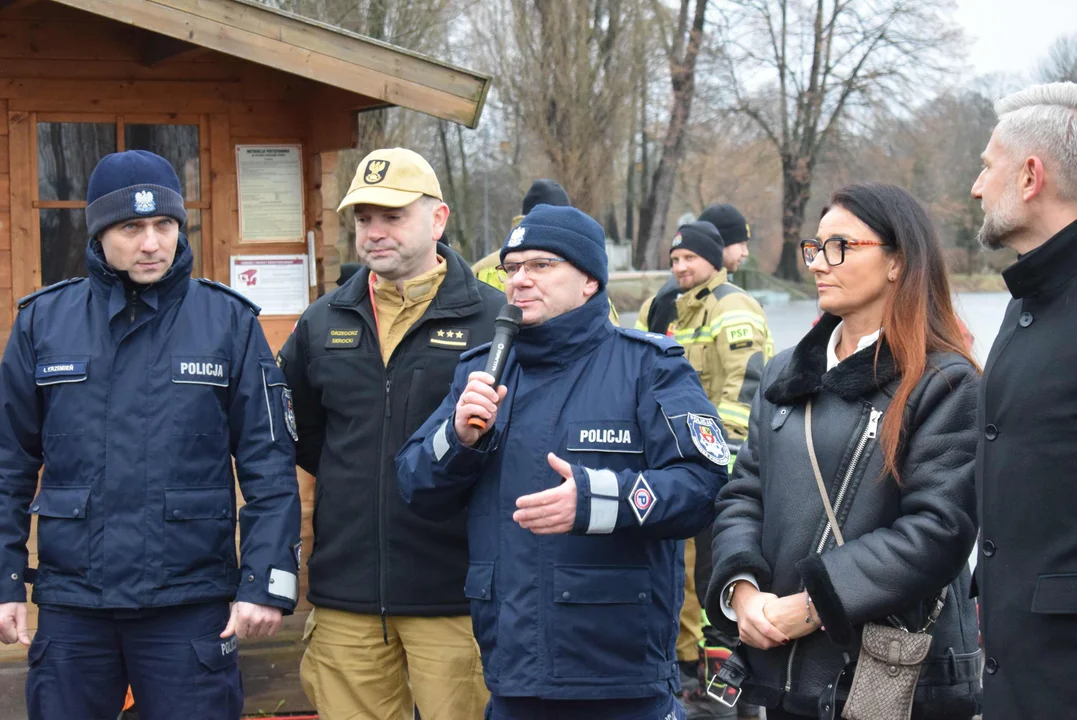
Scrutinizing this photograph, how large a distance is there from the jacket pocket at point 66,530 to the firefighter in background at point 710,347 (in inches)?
128

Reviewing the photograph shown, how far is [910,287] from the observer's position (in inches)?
119

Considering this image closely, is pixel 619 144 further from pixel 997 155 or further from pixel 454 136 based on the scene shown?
pixel 997 155

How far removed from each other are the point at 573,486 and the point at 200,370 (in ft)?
4.66

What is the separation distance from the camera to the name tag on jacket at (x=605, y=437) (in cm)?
325

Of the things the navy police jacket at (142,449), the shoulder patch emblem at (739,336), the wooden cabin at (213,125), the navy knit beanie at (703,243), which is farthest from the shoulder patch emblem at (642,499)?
the navy knit beanie at (703,243)

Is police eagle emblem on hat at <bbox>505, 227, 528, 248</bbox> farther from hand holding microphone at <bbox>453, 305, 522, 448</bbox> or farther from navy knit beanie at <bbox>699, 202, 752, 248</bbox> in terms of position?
navy knit beanie at <bbox>699, 202, 752, 248</bbox>

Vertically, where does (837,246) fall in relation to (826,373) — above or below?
above

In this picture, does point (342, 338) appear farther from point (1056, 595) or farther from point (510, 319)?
point (1056, 595)

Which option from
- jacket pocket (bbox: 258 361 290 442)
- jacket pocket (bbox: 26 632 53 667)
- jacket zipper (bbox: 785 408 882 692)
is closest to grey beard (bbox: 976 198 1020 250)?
jacket zipper (bbox: 785 408 882 692)

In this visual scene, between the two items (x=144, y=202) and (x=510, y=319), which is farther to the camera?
(x=144, y=202)

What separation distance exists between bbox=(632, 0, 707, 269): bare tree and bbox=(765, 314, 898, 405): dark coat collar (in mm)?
31673

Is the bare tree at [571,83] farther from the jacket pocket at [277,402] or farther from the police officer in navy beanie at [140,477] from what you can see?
the police officer in navy beanie at [140,477]

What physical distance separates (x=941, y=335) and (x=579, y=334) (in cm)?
95

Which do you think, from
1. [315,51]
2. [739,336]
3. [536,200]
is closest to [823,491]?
[739,336]
